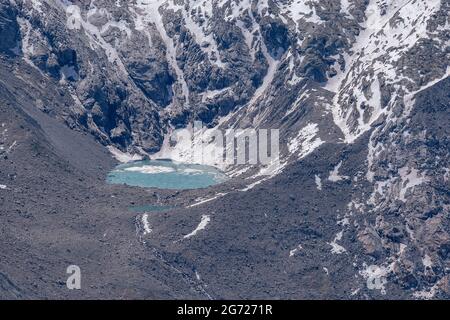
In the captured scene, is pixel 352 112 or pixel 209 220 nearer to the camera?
pixel 209 220

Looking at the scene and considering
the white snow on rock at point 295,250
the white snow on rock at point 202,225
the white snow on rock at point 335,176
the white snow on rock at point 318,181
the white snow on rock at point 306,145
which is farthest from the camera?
the white snow on rock at point 306,145

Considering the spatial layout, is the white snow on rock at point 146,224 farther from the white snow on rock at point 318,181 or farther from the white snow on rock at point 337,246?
the white snow on rock at point 318,181

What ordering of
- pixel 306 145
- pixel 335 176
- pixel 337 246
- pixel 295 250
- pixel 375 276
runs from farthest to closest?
1. pixel 306 145
2. pixel 335 176
3. pixel 337 246
4. pixel 295 250
5. pixel 375 276

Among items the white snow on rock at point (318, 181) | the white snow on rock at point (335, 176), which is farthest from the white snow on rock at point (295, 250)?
the white snow on rock at point (335, 176)

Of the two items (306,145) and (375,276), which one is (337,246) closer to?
(375,276)

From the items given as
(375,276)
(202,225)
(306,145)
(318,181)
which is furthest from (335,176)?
(375,276)

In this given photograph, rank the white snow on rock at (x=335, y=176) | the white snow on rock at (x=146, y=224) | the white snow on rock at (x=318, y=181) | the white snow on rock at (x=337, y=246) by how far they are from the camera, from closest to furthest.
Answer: the white snow on rock at (x=337, y=246), the white snow on rock at (x=146, y=224), the white snow on rock at (x=318, y=181), the white snow on rock at (x=335, y=176)

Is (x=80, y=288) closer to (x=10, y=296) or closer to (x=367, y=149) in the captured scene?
(x=10, y=296)

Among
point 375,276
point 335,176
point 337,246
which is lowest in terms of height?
point 375,276

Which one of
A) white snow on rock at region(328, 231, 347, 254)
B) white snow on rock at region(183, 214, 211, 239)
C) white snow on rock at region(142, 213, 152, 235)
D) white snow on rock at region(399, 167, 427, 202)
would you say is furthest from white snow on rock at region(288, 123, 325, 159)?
white snow on rock at region(142, 213, 152, 235)
